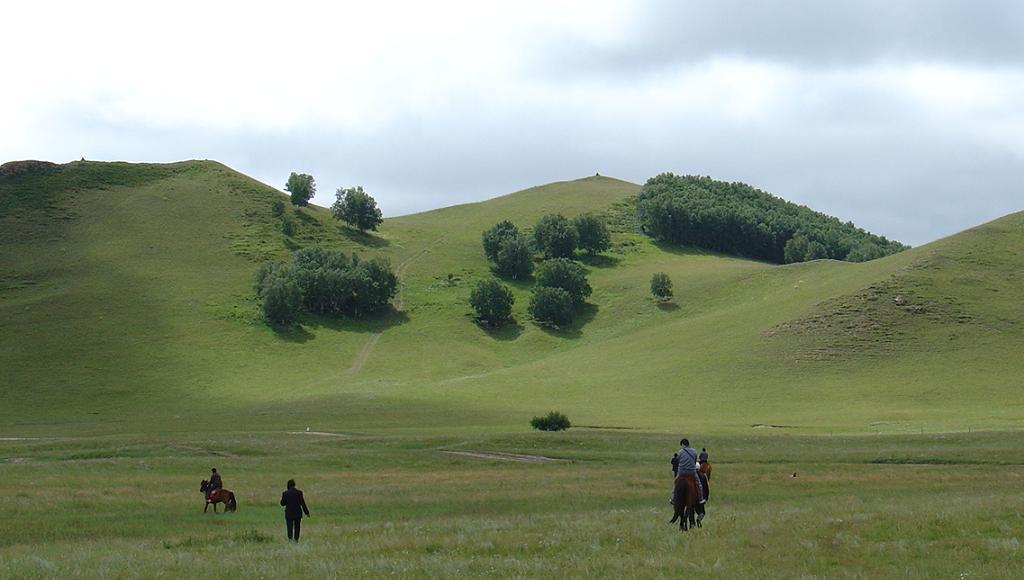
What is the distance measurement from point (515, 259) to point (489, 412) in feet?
306

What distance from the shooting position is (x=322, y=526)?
31641mm

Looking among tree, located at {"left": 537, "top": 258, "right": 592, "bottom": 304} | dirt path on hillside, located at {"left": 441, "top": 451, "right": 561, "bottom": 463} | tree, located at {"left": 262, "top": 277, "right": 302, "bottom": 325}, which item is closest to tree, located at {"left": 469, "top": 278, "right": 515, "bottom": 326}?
tree, located at {"left": 537, "top": 258, "right": 592, "bottom": 304}

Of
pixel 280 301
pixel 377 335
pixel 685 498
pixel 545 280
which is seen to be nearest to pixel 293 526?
pixel 685 498

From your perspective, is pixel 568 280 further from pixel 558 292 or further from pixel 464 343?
pixel 464 343

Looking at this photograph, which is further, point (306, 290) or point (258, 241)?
point (258, 241)

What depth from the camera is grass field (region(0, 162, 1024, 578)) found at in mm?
23281

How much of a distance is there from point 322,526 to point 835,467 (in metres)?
29.2

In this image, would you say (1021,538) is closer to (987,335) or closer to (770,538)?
(770,538)

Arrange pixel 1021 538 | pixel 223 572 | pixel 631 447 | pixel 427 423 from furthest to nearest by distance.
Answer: pixel 427 423 → pixel 631 447 → pixel 1021 538 → pixel 223 572

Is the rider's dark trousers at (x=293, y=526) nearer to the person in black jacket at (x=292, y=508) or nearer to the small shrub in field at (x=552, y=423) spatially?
the person in black jacket at (x=292, y=508)

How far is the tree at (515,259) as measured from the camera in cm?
19162

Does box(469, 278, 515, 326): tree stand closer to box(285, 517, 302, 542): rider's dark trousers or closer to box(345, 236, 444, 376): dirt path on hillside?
box(345, 236, 444, 376): dirt path on hillside

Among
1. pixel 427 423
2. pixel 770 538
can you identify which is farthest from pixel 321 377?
pixel 770 538

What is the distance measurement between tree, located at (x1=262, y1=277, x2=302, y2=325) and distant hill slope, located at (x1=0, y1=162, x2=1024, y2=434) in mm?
2509
